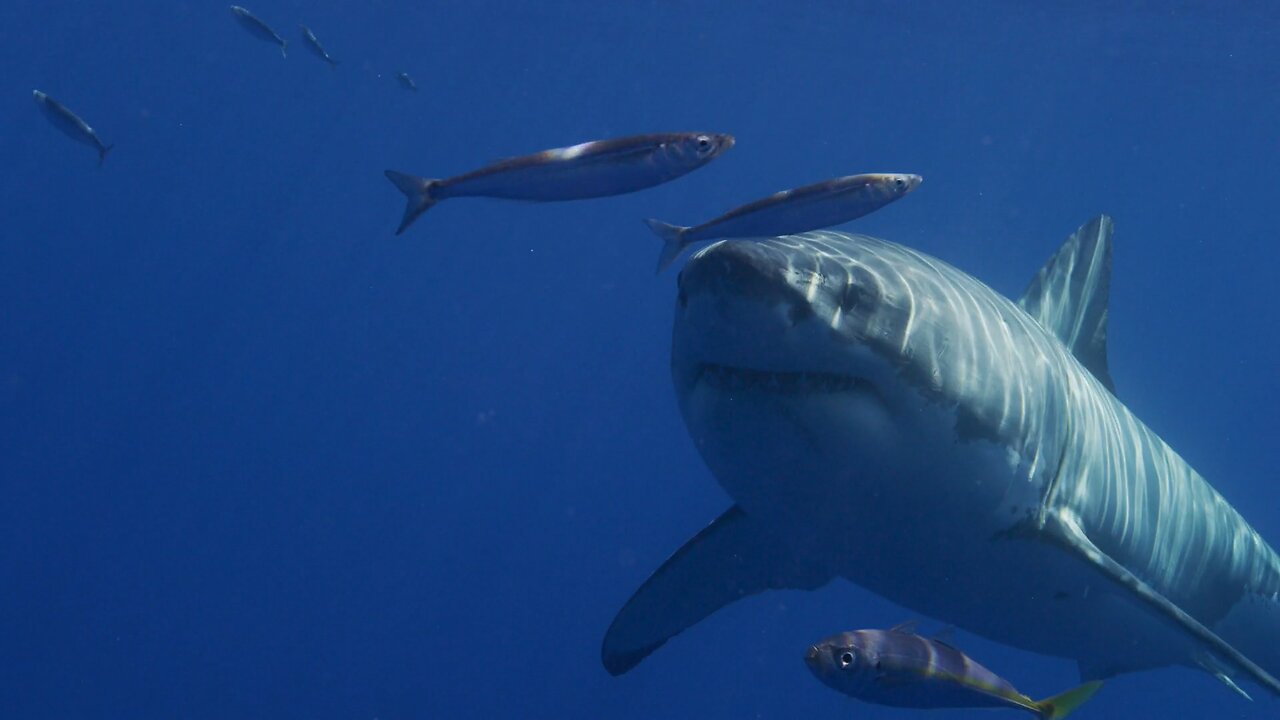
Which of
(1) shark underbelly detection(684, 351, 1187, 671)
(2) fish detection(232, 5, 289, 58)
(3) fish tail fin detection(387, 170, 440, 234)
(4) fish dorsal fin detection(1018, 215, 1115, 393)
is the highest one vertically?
(2) fish detection(232, 5, 289, 58)

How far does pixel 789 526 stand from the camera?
3963 mm

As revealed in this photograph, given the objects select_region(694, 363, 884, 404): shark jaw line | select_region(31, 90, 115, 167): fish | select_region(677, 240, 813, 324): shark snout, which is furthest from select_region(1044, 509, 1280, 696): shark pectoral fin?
select_region(31, 90, 115, 167): fish

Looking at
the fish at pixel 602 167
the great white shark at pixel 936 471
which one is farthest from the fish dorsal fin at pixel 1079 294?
the fish at pixel 602 167

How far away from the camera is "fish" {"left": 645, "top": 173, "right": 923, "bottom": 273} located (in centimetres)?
290

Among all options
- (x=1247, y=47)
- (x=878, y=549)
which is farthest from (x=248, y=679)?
(x=1247, y=47)

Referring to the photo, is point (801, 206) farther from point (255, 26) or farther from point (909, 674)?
point (255, 26)

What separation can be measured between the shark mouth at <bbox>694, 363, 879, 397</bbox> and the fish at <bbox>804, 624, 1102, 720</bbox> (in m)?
0.92

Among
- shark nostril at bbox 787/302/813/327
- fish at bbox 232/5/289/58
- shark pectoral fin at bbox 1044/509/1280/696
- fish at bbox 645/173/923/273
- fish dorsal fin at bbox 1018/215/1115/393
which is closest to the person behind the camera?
shark nostril at bbox 787/302/813/327

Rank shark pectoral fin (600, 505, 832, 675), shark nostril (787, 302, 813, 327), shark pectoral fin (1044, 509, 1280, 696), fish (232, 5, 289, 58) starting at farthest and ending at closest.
A: fish (232, 5, 289, 58) → shark pectoral fin (600, 505, 832, 675) → shark pectoral fin (1044, 509, 1280, 696) → shark nostril (787, 302, 813, 327)

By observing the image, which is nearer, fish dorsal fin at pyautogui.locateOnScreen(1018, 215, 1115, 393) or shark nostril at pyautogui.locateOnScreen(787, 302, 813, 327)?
shark nostril at pyautogui.locateOnScreen(787, 302, 813, 327)

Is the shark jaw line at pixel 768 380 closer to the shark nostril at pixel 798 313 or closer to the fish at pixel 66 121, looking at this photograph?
the shark nostril at pixel 798 313

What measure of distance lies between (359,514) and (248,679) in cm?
830

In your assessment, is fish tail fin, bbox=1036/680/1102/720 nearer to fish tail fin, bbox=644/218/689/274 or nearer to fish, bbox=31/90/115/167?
fish tail fin, bbox=644/218/689/274

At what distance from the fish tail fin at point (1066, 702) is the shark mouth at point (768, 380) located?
145 cm
